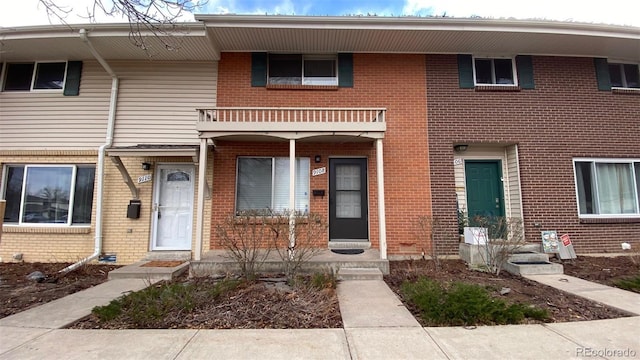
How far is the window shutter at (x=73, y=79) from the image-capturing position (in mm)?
7148

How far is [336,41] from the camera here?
6934 millimetres

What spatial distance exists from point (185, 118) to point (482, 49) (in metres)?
7.41

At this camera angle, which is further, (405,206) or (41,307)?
(405,206)

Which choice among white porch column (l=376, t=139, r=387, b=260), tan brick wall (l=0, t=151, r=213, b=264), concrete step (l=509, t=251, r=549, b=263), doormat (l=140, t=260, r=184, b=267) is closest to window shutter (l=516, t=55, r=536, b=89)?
concrete step (l=509, t=251, r=549, b=263)

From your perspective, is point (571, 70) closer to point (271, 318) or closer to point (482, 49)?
point (482, 49)

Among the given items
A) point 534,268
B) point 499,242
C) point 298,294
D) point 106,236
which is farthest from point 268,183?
point 534,268

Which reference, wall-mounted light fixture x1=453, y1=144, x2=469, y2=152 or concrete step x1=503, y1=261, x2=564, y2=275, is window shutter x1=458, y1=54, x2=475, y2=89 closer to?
wall-mounted light fixture x1=453, y1=144, x2=469, y2=152

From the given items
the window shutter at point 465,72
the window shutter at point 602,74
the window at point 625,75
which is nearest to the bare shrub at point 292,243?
the window shutter at point 465,72

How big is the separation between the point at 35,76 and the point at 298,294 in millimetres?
8499

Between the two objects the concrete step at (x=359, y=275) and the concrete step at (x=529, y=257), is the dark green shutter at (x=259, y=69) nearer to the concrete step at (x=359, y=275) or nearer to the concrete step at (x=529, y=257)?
the concrete step at (x=359, y=275)

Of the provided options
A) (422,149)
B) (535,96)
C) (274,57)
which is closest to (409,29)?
(422,149)

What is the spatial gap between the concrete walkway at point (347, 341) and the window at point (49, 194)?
12.4 ft

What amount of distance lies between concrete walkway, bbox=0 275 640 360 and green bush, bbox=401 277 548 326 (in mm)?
139

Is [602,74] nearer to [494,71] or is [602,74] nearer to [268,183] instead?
[494,71]
